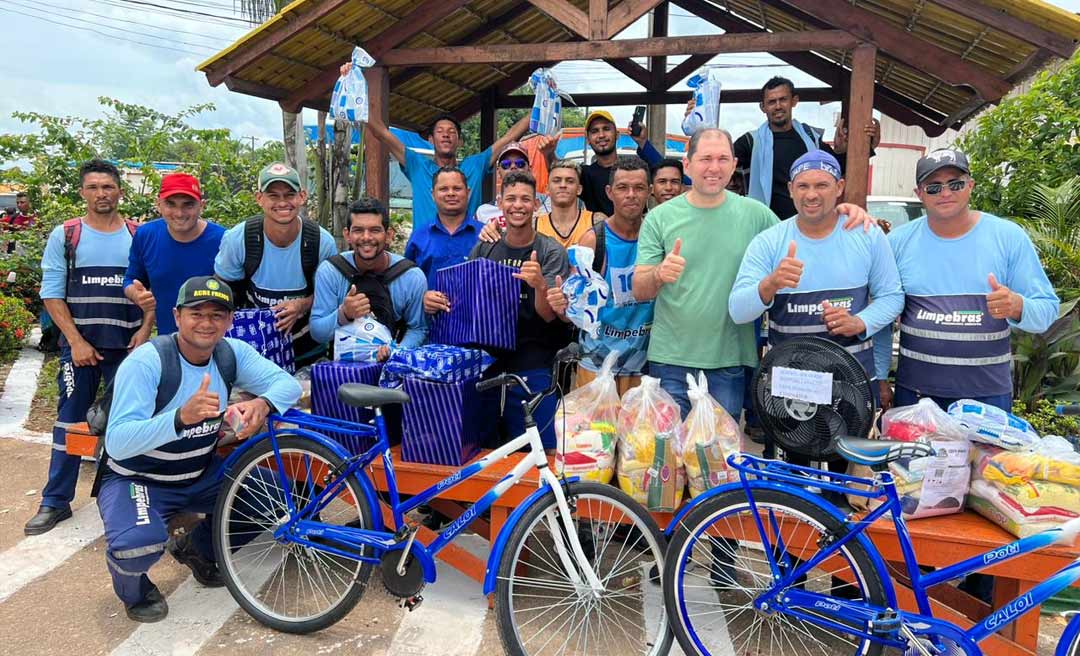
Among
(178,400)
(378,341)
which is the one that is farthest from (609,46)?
(178,400)

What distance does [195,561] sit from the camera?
3.89 meters

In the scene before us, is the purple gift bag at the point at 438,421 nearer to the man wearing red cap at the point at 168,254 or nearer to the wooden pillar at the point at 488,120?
the man wearing red cap at the point at 168,254

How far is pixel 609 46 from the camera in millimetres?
5508

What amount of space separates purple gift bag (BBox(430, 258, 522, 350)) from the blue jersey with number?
434 millimetres

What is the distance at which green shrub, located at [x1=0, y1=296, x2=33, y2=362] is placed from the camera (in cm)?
754

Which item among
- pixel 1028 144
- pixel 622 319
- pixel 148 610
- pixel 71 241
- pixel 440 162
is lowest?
pixel 148 610

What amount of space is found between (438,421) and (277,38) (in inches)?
138

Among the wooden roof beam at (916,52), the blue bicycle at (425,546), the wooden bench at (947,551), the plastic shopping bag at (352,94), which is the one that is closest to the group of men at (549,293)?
the blue bicycle at (425,546)

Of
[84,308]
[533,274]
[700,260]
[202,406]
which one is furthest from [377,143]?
[700,260]

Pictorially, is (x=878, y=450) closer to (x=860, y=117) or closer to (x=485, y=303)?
(x=485, y=303)

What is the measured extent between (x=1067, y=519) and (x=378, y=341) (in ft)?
10.3

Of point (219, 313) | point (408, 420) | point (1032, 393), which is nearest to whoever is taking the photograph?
point (219, 313)

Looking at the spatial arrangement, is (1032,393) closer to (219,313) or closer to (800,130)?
(800,130)

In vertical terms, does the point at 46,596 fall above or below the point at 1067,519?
below
